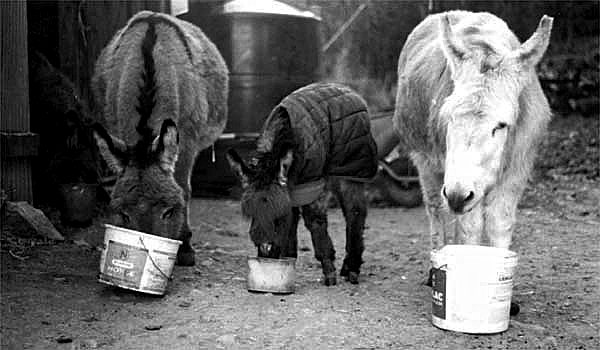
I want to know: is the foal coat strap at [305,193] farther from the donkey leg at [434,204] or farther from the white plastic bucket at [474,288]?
the white plastic bucket at [474,288]

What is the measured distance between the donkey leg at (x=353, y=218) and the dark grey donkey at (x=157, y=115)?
3.45 ft

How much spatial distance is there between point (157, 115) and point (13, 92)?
157cm

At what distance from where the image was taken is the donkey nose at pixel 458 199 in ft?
11.2

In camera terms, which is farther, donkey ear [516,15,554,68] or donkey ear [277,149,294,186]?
donkey ear [277,149,294,186]

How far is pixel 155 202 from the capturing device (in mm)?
4312

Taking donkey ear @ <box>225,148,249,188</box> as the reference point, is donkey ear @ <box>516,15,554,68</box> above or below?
above

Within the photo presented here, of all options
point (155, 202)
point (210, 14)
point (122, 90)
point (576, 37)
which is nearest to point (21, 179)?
point (122, 90)

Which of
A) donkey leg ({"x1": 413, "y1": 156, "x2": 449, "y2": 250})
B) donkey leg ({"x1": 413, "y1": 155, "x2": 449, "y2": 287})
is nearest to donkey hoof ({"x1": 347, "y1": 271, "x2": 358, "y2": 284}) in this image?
donkey leg ({"x1": 413, "y1": 155, "x2": 449, "y2": 287})

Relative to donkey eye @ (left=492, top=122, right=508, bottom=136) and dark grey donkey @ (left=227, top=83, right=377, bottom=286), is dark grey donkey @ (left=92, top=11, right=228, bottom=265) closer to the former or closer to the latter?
dark grey donkey @ (left=227, top=83, right=377, bottom=286)

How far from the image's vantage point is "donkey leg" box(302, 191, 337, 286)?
185 inches

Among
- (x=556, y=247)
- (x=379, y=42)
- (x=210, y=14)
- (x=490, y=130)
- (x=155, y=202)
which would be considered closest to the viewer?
(x=490, y=130)

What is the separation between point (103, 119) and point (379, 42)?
6537 mm

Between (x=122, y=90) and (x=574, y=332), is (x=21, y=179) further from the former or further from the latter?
(x=574, y=332)

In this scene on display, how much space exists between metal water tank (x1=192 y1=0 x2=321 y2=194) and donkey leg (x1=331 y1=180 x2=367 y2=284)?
4818 mm
